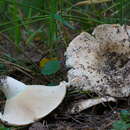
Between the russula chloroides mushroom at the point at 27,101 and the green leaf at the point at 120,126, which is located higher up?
the russula chloroides mushroom at the point at 27,101

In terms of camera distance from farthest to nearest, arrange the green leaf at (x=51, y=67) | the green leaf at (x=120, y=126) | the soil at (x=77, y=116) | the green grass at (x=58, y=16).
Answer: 1. the green grass at (x=58, y=16)
2. the green leaf at (x=51, y=67)
3. the soil at (x=77, y=116)
4. the green leaf at (x=120, y=126)

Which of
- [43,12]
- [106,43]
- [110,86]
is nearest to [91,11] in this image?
[43,12]

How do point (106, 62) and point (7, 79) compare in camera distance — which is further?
point (106, 62)

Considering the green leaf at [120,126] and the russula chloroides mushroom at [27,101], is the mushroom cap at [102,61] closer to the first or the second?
the russula chloroides mushroom at [27,101]

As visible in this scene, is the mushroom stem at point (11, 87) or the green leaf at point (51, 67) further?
the green leaf at point (51, 67)

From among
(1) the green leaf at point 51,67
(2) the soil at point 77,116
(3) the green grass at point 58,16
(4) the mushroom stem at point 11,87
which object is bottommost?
(2) the soil at point 77,116

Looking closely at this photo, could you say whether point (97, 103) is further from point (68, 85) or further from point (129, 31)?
point (129, 31)

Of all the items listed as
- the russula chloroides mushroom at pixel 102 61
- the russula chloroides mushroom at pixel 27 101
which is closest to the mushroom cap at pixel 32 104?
the russula chloroides mushroom at pixel 27 101

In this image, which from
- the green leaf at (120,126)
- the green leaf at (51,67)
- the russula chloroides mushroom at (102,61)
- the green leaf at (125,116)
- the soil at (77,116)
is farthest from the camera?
the green leaf at (51,67)
